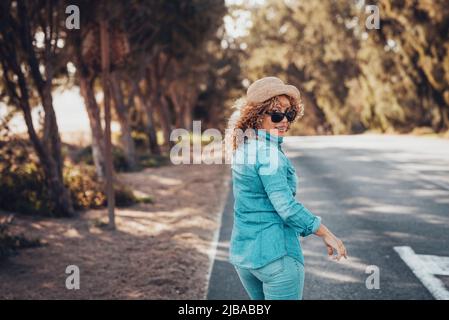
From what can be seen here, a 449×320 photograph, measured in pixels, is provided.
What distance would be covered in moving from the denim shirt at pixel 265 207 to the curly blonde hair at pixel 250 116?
0.24 feet

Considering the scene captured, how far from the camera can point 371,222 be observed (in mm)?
9453

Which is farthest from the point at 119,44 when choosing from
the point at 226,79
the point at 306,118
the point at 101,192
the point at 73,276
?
the point at 306,118

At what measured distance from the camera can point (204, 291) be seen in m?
6.50

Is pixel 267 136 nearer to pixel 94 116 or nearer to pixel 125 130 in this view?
pixel 94 116

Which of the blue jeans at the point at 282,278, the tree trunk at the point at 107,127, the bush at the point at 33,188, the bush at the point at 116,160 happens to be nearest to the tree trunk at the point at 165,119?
the bush at the point at 116,160

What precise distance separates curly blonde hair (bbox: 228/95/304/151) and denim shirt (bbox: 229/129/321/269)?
0.07 metres

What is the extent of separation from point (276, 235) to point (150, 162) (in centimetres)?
2021

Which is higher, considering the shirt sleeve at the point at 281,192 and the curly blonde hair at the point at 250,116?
the curly blonde hair at the point at 250,116

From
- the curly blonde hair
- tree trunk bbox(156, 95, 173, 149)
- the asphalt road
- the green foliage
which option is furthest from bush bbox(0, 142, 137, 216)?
the green foliage

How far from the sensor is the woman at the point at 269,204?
3119mm

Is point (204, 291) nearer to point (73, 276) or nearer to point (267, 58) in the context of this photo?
point (73, 276)

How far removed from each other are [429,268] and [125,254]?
4.39 metres

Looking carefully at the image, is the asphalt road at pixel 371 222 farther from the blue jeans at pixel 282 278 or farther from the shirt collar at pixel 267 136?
the shirt collar at pixel 267 136

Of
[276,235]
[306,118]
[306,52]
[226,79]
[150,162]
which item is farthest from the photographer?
[306,118]
